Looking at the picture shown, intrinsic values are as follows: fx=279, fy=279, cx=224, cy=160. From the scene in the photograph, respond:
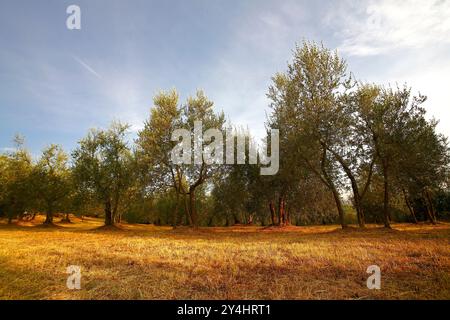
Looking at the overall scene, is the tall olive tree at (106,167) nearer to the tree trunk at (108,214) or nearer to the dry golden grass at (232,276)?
the tree trunk at (108,214)

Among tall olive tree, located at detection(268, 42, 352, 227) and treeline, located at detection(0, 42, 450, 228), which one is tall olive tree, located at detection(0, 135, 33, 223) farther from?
tall olive tree, located at detection(268, 42, 352, 227)

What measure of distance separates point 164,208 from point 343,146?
59.6 meters

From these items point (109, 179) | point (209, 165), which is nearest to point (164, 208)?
point (109, 179)

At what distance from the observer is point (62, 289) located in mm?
6703

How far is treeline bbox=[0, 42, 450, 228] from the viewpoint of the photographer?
88.7 ft

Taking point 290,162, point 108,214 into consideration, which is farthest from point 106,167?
point 290,162

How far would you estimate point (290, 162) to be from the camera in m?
31.1

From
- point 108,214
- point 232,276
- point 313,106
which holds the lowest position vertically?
point 108,214

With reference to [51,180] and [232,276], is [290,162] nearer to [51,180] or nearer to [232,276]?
[232,276]

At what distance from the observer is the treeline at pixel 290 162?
27031 mm

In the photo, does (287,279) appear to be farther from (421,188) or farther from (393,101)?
(421,188)

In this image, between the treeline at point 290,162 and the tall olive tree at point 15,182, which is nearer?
the treeline at point 290,162

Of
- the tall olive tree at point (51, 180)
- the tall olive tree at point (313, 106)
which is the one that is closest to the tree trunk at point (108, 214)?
the tall olive tree at point (51, 180)

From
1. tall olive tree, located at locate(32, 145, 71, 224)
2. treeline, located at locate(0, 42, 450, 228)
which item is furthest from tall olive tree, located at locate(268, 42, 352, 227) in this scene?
tall olive tree, located at locate(32, 145, 71, 224)
